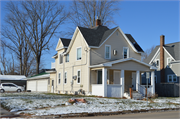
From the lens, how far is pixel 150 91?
2427 cm

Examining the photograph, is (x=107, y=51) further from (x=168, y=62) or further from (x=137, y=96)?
(x=168, y=62)

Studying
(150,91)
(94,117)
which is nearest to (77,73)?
(150,91)

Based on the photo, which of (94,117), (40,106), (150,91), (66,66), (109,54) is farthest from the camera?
(66,66)

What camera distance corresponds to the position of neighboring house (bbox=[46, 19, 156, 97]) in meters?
22.9

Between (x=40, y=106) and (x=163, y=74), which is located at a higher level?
(x=163, y=74)

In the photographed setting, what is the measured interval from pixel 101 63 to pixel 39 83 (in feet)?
57.7

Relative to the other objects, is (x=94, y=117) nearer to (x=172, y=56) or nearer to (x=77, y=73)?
(x=77, y=73)

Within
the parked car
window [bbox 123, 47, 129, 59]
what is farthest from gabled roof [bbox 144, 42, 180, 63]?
the parked car

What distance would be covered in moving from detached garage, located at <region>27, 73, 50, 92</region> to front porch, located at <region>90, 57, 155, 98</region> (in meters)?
13.0

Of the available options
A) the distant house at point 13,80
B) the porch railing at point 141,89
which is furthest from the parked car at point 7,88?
the porch railing at point 141,89

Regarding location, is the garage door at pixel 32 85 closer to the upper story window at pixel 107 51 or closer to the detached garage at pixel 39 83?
the detached garage at pixel 39 83

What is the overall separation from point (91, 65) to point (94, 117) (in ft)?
44.8

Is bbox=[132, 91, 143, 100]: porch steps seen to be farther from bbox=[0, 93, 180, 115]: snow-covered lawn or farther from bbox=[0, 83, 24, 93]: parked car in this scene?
bbox=[0, 83, 24, 93]: parked car

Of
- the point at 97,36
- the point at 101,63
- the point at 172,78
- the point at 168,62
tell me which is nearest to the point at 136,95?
the point at 101,63
